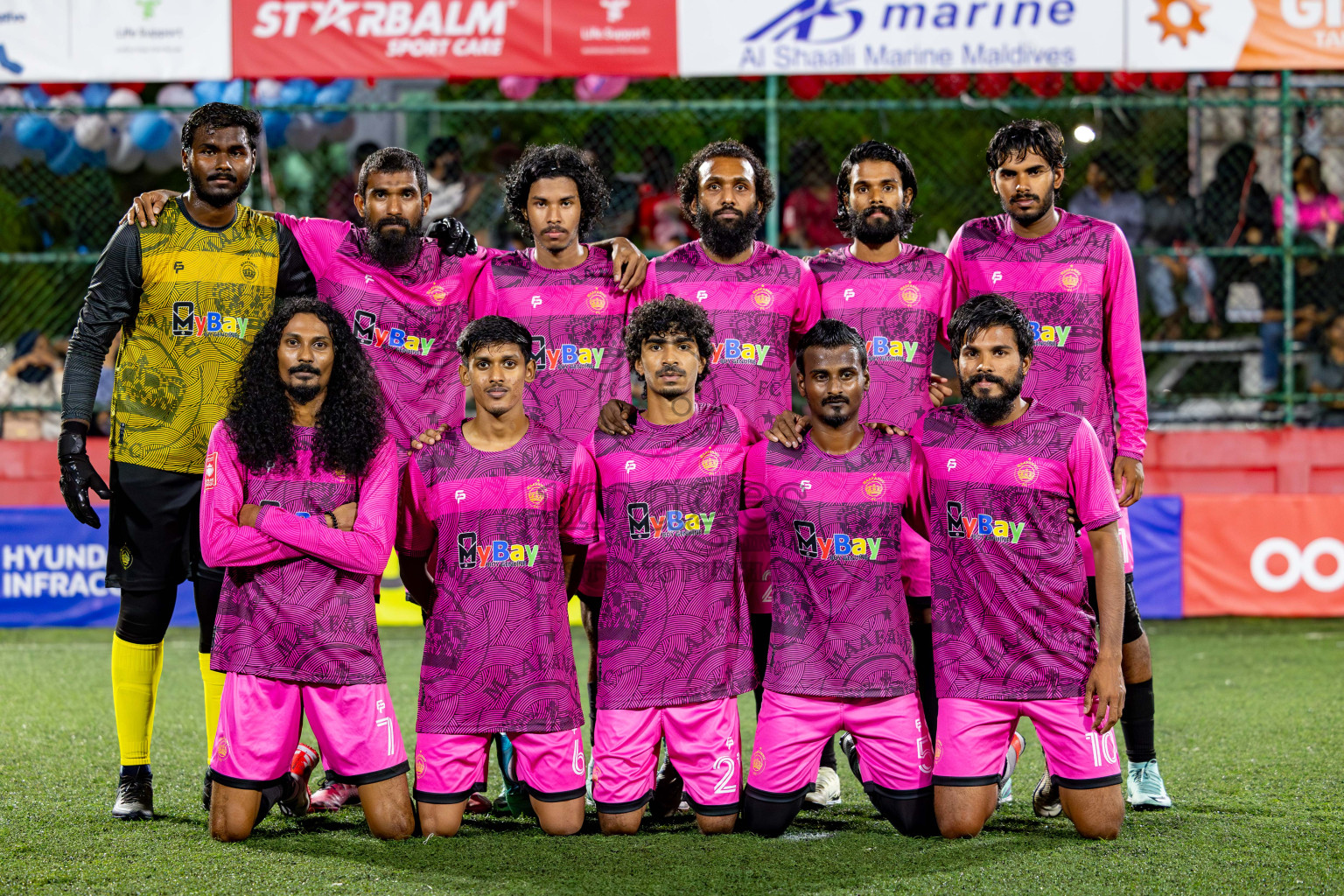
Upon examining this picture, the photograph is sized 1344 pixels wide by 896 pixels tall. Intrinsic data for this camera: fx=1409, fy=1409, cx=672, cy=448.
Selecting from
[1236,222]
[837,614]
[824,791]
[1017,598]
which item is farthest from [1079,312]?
[1236,222]

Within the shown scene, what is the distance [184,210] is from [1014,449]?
115 inches

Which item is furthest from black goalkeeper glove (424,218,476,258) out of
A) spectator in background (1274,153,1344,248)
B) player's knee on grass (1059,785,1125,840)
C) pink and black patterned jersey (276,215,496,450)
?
spectator in background (1274,153,1344,248)

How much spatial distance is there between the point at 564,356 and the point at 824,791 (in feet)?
5.78

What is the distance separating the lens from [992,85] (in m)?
10.6

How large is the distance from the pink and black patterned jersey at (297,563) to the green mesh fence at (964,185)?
5.03m

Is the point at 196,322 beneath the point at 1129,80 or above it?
beneath

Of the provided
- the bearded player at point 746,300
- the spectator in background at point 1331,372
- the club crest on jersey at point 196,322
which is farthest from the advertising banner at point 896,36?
the club crest on jersey at point 196,322

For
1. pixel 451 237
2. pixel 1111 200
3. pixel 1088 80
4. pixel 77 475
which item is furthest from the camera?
pixel 1111 200

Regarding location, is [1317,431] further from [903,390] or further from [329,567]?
[329,567]

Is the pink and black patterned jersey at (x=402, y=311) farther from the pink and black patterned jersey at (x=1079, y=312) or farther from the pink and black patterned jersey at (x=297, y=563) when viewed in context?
the pink and black patterned jersey at (x=1079, y=312)

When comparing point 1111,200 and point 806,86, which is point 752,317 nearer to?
point 806,86

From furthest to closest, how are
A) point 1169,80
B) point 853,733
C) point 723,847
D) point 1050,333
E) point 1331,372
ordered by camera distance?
point 1331,372, point 1169,80, point 1050,333, point 853,733, point 723,847

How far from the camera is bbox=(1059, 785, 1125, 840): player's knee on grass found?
4297 millimetres

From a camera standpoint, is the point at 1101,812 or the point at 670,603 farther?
the point at 670,603
